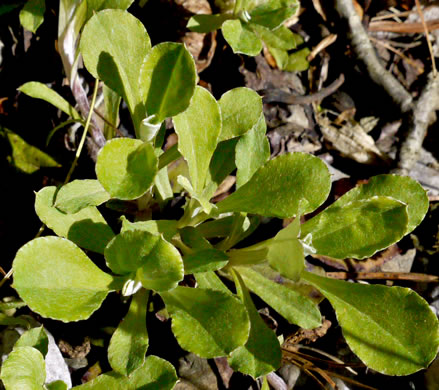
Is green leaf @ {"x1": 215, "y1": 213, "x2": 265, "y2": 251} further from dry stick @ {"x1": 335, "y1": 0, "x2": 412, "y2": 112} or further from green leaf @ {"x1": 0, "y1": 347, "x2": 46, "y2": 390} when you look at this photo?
dry stick @ {"x1": 335, "y1": 0, "x2": 412, "y2": 112}

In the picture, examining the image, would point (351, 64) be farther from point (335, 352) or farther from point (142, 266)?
point (142, 266)

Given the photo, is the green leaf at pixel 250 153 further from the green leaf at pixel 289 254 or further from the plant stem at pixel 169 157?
the green leaf at pixel 289 254

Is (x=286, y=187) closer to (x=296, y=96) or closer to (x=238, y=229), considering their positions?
(x=238, y=229)

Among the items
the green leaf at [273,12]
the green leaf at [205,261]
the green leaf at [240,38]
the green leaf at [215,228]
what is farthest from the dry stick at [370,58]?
the green leaf at [205,261]

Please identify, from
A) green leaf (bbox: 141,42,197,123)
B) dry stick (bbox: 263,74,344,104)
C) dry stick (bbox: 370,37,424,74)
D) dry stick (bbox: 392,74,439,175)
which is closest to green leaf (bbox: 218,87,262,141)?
green leaf (bbox: 141,42,197,123)

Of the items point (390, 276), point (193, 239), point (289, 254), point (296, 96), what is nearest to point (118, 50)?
point (193, 239)

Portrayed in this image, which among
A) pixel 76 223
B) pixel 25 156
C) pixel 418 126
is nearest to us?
pixel 76 223
